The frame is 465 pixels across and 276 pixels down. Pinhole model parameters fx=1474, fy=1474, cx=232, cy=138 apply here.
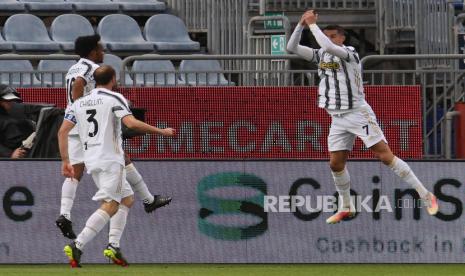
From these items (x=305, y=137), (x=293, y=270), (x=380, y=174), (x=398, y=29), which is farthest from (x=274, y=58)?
(x=398, y=29)

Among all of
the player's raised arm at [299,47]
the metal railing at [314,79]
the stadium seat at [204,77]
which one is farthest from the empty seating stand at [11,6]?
the player's raised arm at [299,47]

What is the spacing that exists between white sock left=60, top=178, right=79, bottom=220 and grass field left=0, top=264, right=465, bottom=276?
532mm

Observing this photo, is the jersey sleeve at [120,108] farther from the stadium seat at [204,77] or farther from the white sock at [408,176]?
the stadium seat at [204,77]

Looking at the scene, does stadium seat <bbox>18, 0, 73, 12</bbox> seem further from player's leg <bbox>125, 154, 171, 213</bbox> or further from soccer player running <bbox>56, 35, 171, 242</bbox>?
player's leg <bbox>125, 154, 171, 213</bbox>

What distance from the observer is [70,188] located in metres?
13.7

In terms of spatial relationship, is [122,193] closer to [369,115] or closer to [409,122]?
[369,115]

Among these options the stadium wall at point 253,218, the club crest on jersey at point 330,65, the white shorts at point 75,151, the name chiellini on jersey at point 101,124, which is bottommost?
the stadium wall at point 253,218

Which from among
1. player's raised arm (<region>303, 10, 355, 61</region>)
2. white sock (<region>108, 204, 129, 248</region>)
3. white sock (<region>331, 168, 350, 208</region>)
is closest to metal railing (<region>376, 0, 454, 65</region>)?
white sock (<region>331, 168, 350, 208</region>)

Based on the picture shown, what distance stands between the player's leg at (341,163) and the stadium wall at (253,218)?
43 centimetres

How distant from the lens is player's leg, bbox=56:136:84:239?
13.3 m

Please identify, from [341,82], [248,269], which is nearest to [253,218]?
[248,269]

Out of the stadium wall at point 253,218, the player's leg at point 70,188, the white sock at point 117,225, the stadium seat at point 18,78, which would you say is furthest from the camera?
the stadium seat at point 18,78

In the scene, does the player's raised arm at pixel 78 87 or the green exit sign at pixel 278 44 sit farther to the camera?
the green exit sign at pixel 278 44

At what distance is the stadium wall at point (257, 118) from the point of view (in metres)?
15.9
